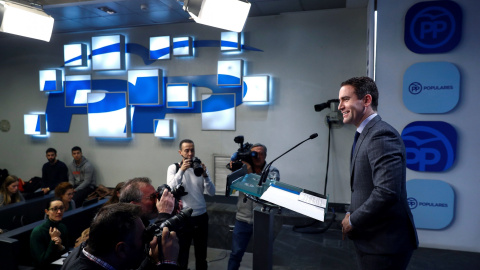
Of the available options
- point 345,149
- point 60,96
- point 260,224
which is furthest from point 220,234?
point 60,96

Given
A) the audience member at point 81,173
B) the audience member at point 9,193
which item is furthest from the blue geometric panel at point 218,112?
the audience member at point 9,193

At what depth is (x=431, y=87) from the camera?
10.4ft

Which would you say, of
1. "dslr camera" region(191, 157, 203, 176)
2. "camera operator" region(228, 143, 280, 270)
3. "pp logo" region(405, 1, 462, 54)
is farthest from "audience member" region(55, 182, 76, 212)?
"pp logo" region(405, 1, 462, 54)

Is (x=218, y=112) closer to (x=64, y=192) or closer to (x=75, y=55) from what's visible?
(x=64, y=192)

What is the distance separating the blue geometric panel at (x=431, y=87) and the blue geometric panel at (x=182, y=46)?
3.16 metres

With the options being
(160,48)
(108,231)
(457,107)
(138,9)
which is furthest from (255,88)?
(108,231)

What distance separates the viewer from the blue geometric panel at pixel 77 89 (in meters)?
5.63

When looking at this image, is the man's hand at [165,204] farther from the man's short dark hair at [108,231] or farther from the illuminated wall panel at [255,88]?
the illuminated wall panel at [255,88]

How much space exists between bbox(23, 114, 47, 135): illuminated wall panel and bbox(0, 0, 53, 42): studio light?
3.58 m

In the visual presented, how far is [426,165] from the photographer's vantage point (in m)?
3.20

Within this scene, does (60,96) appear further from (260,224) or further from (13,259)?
(260,224)

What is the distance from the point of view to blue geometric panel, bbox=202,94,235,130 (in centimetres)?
494

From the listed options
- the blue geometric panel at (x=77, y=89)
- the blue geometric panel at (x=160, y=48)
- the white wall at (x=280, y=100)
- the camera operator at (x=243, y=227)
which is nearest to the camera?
the camera operator at (x=243, y=227)

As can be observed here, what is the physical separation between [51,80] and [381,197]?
19.6 feet
